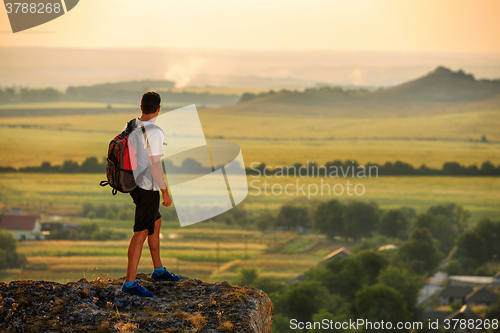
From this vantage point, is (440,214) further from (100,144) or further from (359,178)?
(100,144)

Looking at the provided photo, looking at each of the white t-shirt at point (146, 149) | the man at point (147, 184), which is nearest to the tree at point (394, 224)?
the man at point (147, 184)

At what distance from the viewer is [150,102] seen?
5.74 meters

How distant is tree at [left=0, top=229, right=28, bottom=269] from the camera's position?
395 ft

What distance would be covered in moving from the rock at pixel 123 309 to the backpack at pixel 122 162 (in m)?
1.47

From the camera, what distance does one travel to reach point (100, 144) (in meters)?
157

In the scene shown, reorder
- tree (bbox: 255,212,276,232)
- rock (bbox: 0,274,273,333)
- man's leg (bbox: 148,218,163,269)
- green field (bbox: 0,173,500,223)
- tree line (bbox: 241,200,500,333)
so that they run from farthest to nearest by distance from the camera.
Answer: green field (bbox: 0,173,500,223) → tree (bbox: 255,212,276,232) → tree line (bbox: 241,200,500,333) → man's leg (bbox: 148,218,163,269) → rock (bbox: 0,274,273,333)


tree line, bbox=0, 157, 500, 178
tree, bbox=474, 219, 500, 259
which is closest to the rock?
tree, bbox=474, 219, 500, 259

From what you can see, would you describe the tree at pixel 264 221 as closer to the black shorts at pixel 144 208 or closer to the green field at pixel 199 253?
the green field at pixel 199 253

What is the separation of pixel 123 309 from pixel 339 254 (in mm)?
116102

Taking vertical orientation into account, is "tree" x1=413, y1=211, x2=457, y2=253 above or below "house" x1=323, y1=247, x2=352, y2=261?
above

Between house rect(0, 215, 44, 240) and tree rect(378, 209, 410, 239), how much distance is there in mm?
93573

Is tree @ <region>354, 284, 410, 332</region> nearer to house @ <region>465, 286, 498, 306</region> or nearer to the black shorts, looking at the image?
house @ <region>465, 286, 498, 306</region>

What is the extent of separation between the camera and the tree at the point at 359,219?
12688 centimetres

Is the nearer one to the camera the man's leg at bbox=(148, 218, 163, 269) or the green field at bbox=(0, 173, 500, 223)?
the man's leg at bbox=(148, 218, 163, 269)
